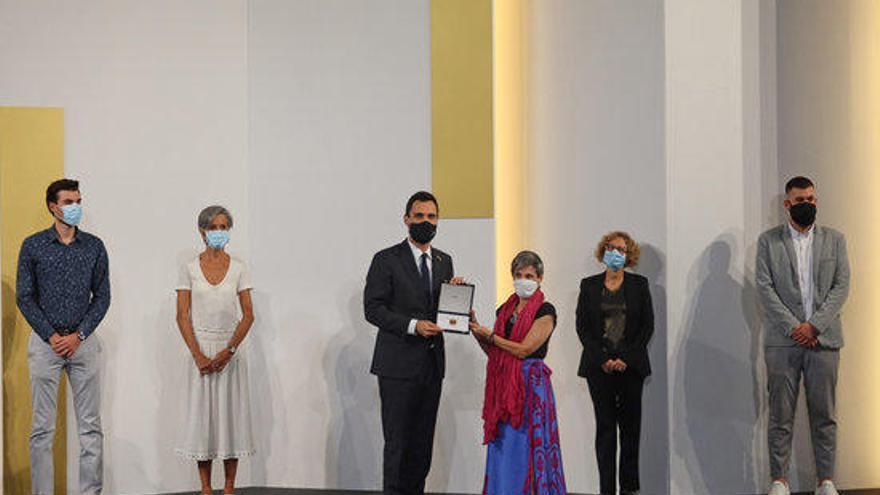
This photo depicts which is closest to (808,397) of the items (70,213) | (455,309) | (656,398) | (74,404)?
A: (656,398)

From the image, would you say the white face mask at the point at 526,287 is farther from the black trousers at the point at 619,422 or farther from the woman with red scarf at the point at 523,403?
the black trousers at the point at 619,422

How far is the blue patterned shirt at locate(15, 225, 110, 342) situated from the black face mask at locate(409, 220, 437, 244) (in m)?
1.71

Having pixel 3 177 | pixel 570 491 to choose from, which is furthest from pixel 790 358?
pixel 3 177

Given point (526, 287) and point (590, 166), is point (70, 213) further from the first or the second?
point (590, 166)

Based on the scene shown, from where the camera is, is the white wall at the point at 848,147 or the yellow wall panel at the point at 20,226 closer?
the yellow wall panel at the point at 20,226

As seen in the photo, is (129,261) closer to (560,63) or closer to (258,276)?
(258,276)

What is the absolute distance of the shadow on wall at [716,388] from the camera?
7352mm

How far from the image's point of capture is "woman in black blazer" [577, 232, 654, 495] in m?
6.90

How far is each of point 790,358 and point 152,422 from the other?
3.67 metres

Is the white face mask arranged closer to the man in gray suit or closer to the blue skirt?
the blue skirt

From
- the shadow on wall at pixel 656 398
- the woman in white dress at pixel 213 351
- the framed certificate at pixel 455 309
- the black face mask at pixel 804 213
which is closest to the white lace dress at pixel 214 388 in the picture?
the woman in white dress at pixel 213 351

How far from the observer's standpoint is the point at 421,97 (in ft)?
24.7

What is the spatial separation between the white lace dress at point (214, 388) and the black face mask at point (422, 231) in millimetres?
1149

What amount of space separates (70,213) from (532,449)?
8.67 ft
